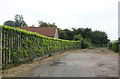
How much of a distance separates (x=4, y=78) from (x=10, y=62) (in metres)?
Result: 3.64

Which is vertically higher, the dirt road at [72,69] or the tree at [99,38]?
the tree at [99,38]

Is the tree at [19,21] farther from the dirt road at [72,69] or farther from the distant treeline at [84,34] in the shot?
the dirt road at [72,69]

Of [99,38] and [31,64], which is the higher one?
[99,38]

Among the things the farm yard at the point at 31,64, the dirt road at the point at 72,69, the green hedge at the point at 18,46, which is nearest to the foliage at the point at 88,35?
the green hedge at the point at 18,46

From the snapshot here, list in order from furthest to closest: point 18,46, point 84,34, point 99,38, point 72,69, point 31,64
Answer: point 99,38 → point 84,34 → point 31,64 → point 18,46 → point 72,69

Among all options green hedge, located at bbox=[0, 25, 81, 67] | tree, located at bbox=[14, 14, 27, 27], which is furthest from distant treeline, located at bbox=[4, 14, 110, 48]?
green hedge, located at bbox=[0, 25, 81, 67]

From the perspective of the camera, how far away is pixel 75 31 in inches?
3511

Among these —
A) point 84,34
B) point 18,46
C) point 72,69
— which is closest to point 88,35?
point 84,34

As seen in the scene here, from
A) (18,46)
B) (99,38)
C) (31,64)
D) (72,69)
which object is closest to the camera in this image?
(72,69)

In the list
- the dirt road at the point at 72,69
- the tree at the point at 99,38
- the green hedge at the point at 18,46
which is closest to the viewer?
the dirt road at the point at 72,69

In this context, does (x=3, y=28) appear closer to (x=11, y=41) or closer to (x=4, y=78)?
(x=11, y=41)

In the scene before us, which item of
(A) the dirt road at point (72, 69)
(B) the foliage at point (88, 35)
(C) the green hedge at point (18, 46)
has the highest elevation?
(B) the foliage at point (88, 35)

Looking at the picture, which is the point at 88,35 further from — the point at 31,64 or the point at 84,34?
the point at 31,64

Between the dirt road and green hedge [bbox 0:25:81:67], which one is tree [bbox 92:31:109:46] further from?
the dirt road
